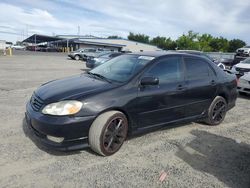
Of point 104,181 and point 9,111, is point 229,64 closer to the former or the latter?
point 9,111

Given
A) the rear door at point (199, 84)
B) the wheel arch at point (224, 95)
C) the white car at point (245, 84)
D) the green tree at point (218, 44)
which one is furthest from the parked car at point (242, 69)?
the green tree at point (218, 44)

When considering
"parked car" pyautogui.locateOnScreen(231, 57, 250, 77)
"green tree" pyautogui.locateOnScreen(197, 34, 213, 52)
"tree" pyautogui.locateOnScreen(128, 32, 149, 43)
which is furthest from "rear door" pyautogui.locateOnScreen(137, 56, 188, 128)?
"tree" pyautogui.locateOnScreen(128, 32, 149, 43)

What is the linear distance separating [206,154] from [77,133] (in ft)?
7.06

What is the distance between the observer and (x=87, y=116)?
3971mm

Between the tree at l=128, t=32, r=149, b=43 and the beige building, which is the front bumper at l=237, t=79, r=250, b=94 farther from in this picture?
the tree at l=128, t=32, r=149, b=43

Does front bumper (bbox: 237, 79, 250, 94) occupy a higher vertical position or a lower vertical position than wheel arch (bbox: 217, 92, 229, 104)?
lower

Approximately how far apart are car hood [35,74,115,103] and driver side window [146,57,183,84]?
2.92 feet

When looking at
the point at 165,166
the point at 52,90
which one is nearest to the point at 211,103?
the point at 165,166

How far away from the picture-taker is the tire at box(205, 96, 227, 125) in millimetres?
5906

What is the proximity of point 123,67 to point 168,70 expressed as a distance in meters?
0.82

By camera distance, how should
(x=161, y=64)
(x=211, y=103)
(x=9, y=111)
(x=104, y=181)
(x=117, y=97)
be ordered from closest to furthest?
(x=104, y=181), (x=117, y=97), (x=161, y=64), (x=211, y=103), (x=9, y=111)

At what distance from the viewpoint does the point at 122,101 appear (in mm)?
4273

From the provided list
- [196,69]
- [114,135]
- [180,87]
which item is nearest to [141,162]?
[114,135]

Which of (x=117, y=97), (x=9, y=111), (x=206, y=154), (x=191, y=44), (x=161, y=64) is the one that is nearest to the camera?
(x=117, y=97)
